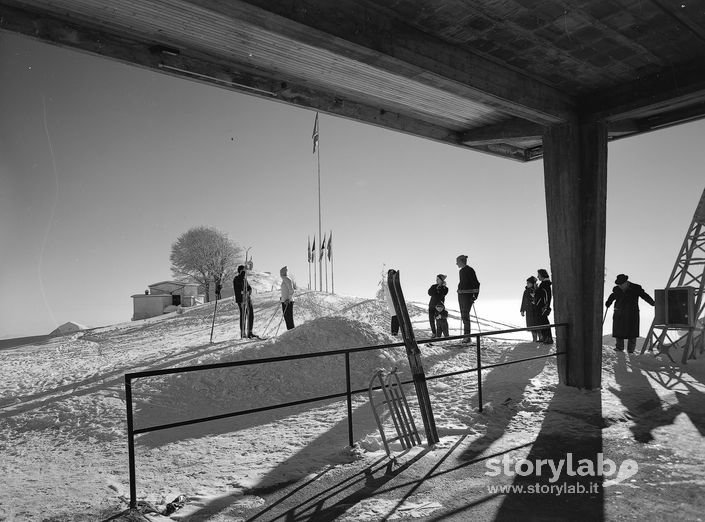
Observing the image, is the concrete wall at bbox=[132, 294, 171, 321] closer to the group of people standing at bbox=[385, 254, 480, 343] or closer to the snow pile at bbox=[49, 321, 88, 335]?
the snow pile at bbox=[49, 321, 88, 335]

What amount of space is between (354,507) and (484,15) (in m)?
5.13

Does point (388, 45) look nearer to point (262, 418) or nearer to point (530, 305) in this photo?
point (262, 418)

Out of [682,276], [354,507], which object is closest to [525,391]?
[354,507]

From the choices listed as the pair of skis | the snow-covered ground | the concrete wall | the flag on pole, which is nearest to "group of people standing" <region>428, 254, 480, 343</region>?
the snow-covered ground

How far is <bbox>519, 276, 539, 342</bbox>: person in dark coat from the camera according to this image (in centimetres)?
1195

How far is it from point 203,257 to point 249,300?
39416mm

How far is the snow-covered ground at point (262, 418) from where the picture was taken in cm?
441

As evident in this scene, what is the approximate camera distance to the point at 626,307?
11.0m

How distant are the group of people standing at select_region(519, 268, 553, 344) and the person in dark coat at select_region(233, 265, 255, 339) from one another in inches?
299

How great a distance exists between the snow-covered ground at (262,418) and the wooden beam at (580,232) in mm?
763

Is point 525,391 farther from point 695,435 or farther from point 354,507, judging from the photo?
point 354,507

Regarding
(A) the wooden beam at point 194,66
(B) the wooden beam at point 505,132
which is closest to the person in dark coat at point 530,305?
(B) the wooden beam at point 505,132

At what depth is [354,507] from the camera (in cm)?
369

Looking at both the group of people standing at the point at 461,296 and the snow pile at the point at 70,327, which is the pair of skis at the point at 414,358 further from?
the snow pile at the point at 70,327
